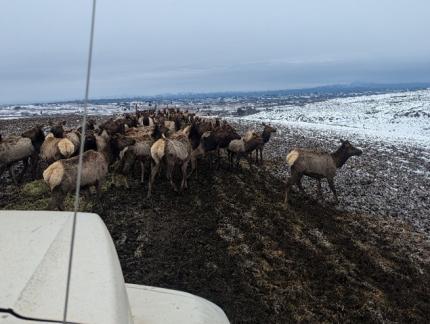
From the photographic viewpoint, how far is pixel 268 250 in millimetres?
8609

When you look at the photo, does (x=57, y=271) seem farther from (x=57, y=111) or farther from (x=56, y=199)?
(x=57, y=111)

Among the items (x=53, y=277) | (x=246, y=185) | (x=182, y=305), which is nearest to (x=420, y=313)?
(x=182, y=305)

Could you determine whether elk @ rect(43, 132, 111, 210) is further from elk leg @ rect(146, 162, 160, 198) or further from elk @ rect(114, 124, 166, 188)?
elk @ rect(114, 124, 166, 188)

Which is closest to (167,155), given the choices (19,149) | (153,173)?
(153,173)

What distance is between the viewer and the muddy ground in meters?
6.69

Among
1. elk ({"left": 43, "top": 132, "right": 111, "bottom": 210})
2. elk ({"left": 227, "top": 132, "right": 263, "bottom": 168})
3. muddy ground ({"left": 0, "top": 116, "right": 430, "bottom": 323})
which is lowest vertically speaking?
muddy ground ({"left": 0, "top": 116, "right": 430, "bottom": 323})

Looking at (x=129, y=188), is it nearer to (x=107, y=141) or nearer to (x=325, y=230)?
(x=107, y=141)

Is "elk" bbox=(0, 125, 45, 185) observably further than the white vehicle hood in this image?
Yes

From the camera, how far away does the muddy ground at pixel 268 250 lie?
6.69 meters

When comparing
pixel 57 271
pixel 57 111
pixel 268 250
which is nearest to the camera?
pixel 57 271

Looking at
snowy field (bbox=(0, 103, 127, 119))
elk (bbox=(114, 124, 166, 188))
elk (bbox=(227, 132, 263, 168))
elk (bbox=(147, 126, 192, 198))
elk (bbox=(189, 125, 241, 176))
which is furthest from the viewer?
snowy field (bbox=(0, 103, 127, 119))

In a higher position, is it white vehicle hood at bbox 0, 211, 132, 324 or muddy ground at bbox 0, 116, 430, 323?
white vehicle hood at bbox 0, 211, 132, 324

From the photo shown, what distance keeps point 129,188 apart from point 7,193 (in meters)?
3.32

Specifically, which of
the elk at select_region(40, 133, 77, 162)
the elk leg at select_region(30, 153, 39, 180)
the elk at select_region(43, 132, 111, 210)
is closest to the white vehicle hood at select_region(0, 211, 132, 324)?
the elk at select_region(43, 132, 111, 210)
